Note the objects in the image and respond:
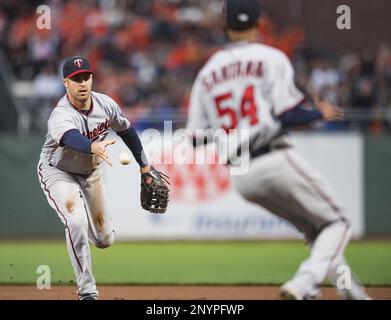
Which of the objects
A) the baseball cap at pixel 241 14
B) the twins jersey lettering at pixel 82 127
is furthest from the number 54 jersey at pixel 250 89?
the twins jersey lettering at pixel 82 127

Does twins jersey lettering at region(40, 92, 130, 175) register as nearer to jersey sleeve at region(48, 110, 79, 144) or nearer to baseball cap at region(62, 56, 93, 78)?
jersey sleeve at region(48, 110, 79, 144)

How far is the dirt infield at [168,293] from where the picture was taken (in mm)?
6977

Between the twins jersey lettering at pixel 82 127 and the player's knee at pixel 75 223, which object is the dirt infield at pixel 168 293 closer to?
the player's knee at pixel 75 223

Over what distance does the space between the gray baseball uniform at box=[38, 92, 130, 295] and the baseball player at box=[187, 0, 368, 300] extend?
3.58 ft

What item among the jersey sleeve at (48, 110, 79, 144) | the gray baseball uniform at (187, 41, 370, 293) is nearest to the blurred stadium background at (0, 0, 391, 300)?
the jersey sleeve at (48, 110, 79, 144)

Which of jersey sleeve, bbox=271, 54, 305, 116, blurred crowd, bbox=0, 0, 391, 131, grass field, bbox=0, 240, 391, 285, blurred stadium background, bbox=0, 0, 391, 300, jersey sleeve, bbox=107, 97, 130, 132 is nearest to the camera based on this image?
jersey sleeve, bbox=271, 54, 305, 116

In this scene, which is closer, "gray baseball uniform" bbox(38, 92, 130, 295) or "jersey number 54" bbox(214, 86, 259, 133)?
"jersey number 54" bbox(214, 86, 259, 133)

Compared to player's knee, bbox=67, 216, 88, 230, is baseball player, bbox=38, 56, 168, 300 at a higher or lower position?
higher

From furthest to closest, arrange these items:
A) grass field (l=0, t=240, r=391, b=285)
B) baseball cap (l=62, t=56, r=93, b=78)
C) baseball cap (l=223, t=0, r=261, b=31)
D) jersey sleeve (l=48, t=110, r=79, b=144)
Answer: grass field (l=0, t=240, r=391, b=285) < baseball cap (l=62, t=56, r=93, b=78) < jersey sleeve (l=48, t=110, r=79, b=144) < baseball cap (l=223, t=0, r=261, b=31)

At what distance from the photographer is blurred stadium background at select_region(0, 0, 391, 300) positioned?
1255cm

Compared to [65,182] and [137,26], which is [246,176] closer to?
[65,182]

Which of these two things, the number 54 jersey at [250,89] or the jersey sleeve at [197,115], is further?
the jersey sleeve at [197,115]

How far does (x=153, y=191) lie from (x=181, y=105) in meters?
7.42

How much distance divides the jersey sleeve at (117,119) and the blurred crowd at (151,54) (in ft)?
20.4
